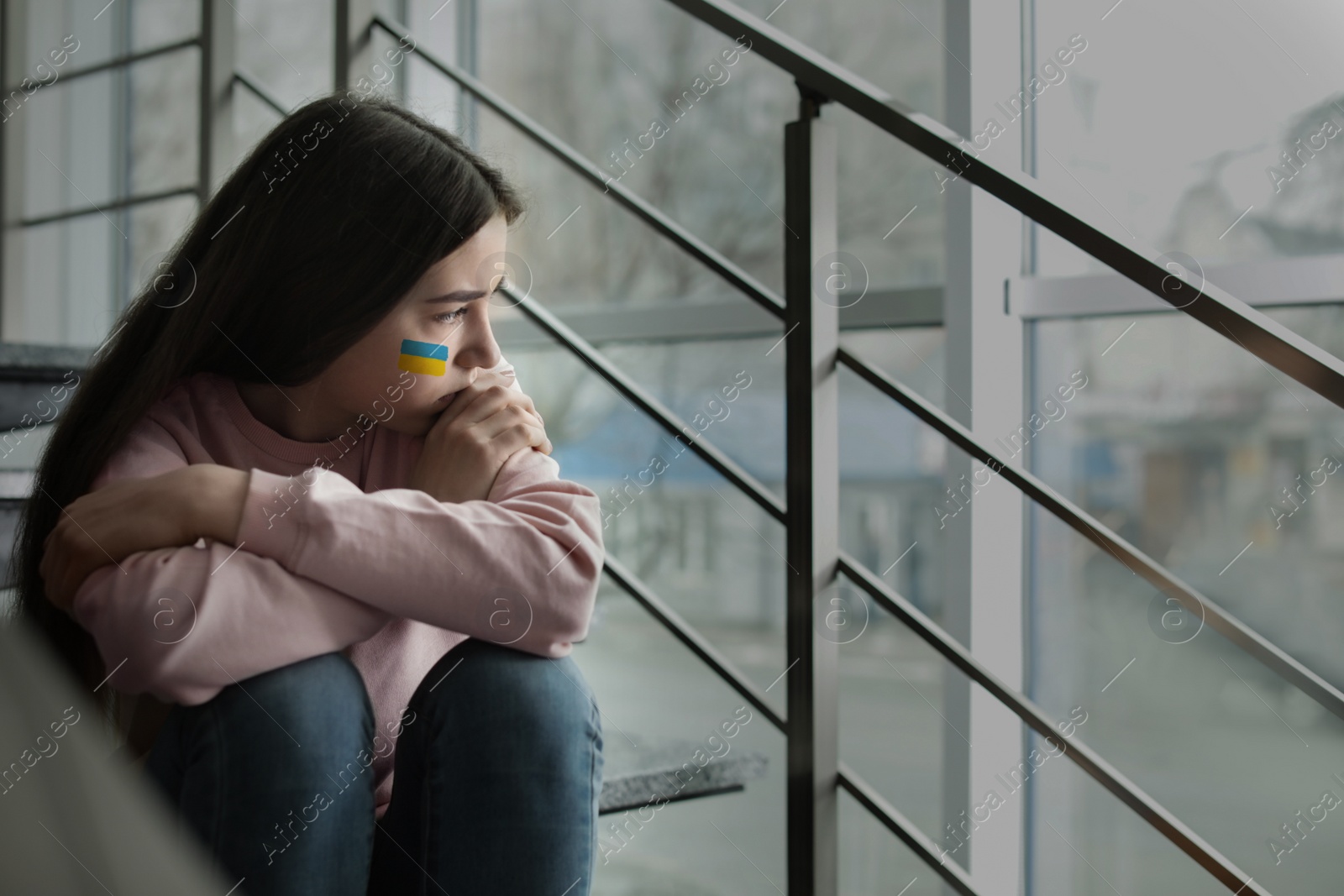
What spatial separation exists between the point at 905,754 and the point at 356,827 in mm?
1069

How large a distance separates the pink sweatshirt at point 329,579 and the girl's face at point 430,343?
10 centimetres

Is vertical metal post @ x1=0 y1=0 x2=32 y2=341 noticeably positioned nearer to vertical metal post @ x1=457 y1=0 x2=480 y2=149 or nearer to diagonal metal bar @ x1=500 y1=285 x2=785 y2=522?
vertical metal post @ x1=457 y1=0 x2=480 y2=149

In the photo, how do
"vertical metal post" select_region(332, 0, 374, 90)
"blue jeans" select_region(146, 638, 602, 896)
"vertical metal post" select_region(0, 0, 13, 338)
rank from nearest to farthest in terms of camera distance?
"blue jeans" select_region(146, 638, 602, 896) < "vertical metal post" select_region(332, 0, 374, 90) < "vertical metal post" select_region(0, 0, 13, 338)

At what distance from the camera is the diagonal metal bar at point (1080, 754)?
0.72 metres

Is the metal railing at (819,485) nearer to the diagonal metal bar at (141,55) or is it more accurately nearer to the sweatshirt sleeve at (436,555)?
the sweatshirt sleeve at (436,555)

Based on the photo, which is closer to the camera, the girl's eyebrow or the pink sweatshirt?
the pink sweatshirt

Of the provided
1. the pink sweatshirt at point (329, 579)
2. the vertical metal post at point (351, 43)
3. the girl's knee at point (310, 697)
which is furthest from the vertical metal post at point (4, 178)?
the girl's knee at point (310, 697)

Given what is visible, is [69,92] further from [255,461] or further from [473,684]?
[473,684]

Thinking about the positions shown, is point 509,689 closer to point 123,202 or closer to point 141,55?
point 123,202

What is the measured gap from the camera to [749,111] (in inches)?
64.6

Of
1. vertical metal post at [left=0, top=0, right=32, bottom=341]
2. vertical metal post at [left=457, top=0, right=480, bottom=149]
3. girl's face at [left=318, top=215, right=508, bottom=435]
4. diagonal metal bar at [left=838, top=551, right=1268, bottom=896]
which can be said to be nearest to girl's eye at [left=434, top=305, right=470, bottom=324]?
girl's face at [left=318, top=215, right=508, bottom=435]

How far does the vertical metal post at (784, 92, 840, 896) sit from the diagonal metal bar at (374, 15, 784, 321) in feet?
0.15

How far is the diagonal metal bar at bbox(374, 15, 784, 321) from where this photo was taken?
3.02ft

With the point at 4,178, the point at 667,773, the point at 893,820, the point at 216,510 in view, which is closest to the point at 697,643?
the point at 667,773
